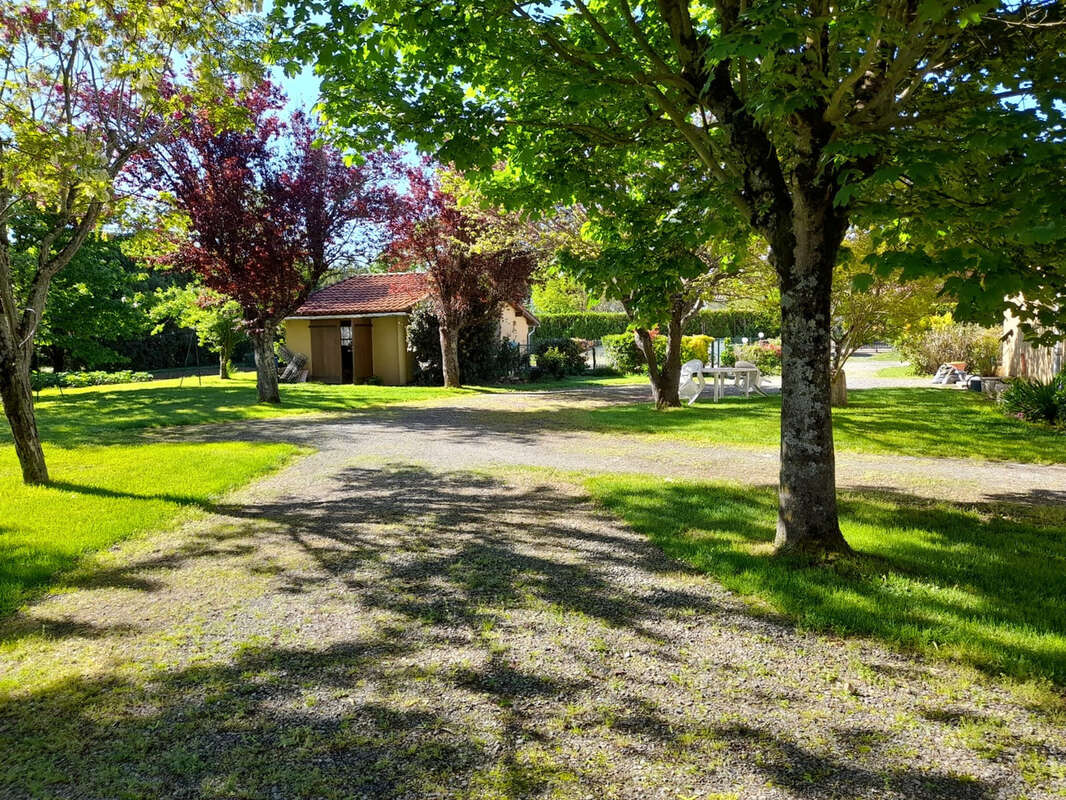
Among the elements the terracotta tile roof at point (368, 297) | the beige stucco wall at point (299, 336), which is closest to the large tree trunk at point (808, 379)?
the terracotta tile roof at point (368, 297)

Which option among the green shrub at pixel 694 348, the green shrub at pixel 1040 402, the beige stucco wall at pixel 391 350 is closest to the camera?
the green shrub at pixel 1040 402

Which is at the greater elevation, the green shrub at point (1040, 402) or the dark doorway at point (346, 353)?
the dark doorway at point (346, 353)

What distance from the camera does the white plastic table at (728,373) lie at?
17953 mm

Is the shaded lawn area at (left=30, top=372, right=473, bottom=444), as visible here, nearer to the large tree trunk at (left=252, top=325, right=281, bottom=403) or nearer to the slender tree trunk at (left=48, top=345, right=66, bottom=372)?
the large tree trunk at (left=252, top=325, right=281, bottom=403)

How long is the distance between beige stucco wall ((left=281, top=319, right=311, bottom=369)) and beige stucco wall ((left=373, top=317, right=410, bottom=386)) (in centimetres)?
321

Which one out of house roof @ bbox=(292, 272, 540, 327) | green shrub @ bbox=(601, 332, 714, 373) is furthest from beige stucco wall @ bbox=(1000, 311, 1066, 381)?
house roof @ bbox=(292, 272, 540, 327)

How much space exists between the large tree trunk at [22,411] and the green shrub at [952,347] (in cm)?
2013

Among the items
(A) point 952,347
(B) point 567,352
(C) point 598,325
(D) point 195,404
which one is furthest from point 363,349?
(A) point 952,347

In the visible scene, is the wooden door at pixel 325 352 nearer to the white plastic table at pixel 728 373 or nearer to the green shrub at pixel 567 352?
the green shrub at pixel 567 352

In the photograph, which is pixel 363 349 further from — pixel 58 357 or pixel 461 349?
pixel 58 357

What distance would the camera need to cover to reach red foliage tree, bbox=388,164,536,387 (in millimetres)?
20297

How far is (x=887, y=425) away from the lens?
12.2 m

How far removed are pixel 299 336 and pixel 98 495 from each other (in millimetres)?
21772

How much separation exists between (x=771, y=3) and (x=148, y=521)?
6703mm
